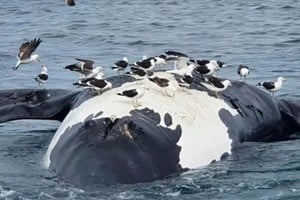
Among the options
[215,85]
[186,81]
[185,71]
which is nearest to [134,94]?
[186,81]

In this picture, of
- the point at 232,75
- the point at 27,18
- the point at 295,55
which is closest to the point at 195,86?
the point at 232,75

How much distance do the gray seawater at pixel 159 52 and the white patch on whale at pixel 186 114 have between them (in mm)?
221

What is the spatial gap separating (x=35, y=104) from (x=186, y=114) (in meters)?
3.08

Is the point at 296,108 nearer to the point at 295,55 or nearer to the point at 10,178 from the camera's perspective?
the point at 10,178

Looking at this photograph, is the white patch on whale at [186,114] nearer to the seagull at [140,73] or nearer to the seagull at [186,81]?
the seagull at [186,81]

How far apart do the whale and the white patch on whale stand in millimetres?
13

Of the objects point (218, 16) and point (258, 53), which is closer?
point (258, 53)

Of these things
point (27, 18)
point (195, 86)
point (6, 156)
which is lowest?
point (27, 18)

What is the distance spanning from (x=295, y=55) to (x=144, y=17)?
11350 mm

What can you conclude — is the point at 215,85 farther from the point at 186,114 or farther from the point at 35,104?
the point at 35,104

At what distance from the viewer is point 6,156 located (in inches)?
579

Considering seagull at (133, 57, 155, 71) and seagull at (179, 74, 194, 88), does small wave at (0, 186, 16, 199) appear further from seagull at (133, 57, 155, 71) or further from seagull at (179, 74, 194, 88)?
seagull at (133, 57, 155, 71)

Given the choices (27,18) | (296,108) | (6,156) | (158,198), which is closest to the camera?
(158,198)

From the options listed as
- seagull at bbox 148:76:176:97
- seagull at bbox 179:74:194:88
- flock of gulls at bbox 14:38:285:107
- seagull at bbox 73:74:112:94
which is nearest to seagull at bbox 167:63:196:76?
flock of gulls at bbox 14:38:285:107
